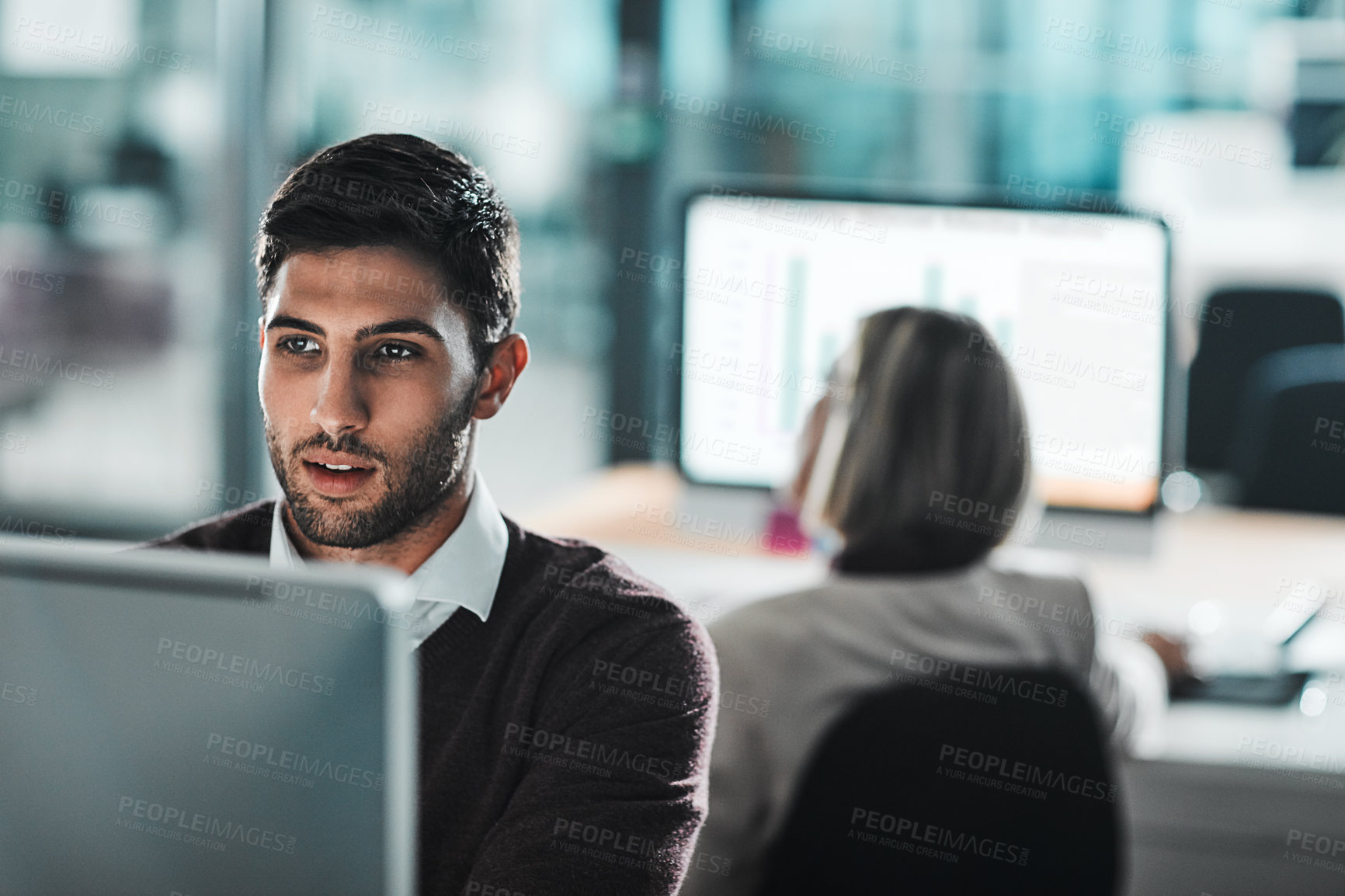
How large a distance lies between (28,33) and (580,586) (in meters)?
4.51

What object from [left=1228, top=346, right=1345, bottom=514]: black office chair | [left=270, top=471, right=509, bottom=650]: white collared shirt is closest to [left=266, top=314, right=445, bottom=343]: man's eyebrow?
[left=270, top=471, right=509, bottom=650]: white collared shirt

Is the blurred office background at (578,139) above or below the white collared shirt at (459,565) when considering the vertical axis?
above

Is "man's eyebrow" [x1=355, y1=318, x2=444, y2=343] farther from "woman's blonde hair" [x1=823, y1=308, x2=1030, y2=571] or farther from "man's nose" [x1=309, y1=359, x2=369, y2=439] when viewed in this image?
"woman's blonde hair" [x1=823, y1=308, x2=1030, y2=571]

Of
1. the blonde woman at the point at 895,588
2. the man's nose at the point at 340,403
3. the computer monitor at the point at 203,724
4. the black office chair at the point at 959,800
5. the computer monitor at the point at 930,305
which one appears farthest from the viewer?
the computer monitor at the point at 930,305

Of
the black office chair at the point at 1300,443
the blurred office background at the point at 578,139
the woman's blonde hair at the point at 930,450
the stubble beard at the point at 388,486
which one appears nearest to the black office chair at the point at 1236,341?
the black office chair at the point at 1300,443

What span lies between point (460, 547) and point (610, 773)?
6.3 inches

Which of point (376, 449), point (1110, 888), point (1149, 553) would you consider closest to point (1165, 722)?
point (1149, 553)

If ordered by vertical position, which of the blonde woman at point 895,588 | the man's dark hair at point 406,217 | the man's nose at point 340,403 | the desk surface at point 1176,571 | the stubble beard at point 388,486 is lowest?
the desk surface at point 1176,571

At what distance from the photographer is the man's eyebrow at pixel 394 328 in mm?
650

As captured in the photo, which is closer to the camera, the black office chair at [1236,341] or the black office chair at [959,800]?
the black office chair at [959,800]

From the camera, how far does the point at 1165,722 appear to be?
1.48 metres

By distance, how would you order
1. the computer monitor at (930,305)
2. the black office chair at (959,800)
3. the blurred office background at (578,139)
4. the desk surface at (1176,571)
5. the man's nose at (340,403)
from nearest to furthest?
1. the man's nose at (340,403)
2. the black office chair at (959,800)
3. the desk surface at (1176,571)
4. the computer monitor at (930,305)
5. the blurred office background at (578,139)

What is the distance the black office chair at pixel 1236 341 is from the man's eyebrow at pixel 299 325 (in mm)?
3062

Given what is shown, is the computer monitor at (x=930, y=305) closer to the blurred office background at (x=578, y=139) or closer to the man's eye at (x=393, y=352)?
the man's eye at (x=393, y=352)
